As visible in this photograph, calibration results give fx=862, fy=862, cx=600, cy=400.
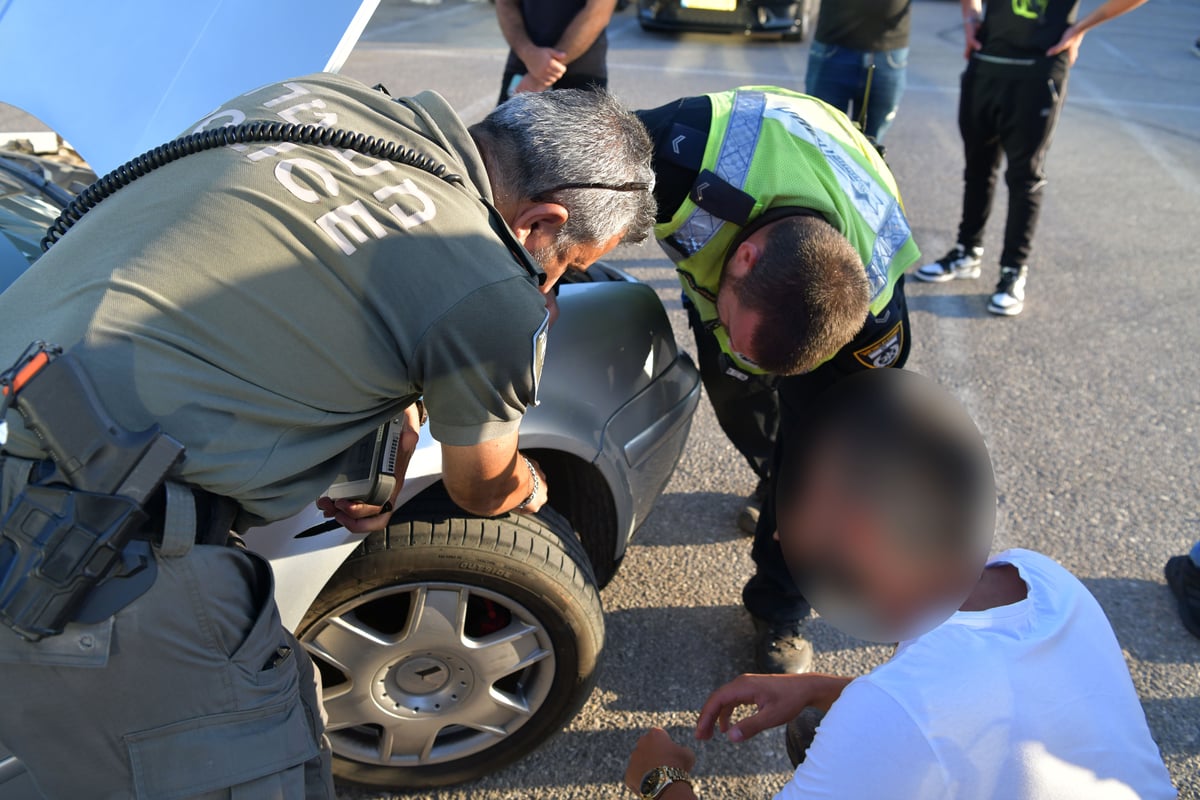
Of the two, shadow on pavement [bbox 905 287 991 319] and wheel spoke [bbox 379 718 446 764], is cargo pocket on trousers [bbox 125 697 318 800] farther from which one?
shadow on pavement [bbox 905 287 991 319]

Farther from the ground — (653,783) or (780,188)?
(780,188)

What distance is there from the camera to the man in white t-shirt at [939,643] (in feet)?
3.64

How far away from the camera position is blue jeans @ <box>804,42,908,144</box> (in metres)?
3.96

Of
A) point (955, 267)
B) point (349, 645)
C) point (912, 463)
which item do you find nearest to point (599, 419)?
point (349, 645)

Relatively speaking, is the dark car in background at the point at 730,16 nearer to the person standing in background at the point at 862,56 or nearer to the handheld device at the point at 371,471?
the person standing in background at the point at 862,56

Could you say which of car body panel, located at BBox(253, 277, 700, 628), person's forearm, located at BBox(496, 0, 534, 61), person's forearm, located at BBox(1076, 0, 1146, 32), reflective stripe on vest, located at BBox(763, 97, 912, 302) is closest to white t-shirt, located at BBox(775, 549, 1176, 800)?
car body panel, located at BBox(253, 277, 700, 628)

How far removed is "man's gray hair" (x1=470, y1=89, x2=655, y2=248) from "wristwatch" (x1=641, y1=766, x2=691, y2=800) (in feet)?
3.14

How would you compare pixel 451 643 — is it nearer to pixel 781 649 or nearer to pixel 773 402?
pixel 781 649

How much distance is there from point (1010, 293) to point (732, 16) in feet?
21.9

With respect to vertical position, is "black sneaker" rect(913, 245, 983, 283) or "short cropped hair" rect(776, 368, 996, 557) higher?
"short cropped hair" rect(776, 368, 996, 557)

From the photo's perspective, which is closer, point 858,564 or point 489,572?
point 858,564

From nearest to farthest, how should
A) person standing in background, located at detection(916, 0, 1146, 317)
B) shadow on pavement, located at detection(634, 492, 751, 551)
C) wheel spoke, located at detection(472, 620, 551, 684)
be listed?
wheel spoke, located at detection(472, 620, 551, 684) → shadow on pavement, located at detection(634, 492, 751, 551) → person standing in background, located at detection(916, 0, 1146, 317)

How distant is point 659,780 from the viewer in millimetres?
1527

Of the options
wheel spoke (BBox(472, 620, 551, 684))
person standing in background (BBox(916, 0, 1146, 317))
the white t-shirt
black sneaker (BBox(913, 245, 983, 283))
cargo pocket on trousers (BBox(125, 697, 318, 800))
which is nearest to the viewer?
the white t-shirt
